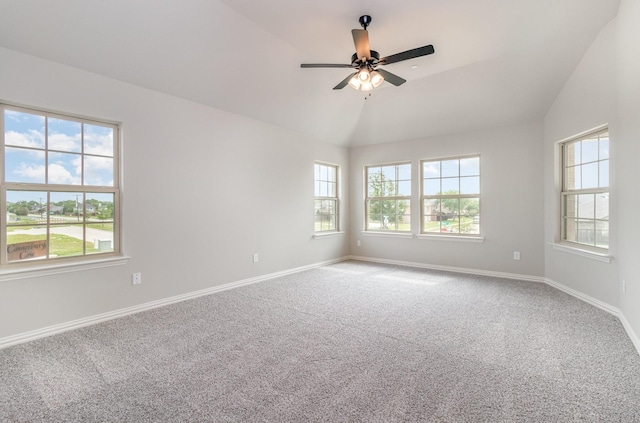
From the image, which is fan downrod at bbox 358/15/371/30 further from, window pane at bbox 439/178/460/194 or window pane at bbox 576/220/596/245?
window pane at bbox 576/220/596/245

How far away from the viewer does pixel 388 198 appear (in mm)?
6297

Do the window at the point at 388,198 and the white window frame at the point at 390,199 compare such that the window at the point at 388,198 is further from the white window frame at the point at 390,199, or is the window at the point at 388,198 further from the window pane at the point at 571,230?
the window pane at the point at 571,230

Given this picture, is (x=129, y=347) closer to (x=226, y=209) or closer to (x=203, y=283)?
(x=203, y=283)

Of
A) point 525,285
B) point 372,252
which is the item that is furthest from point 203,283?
point 525,285

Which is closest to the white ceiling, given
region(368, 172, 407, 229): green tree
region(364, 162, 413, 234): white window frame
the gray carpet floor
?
region(364, 162, 413, 234): white window frame

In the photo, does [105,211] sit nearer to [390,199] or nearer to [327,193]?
[327,193]

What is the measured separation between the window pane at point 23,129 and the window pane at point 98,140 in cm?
36

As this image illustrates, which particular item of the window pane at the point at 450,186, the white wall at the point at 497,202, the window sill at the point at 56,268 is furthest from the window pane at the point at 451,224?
the window sill at the point at 56,268

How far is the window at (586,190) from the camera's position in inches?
139

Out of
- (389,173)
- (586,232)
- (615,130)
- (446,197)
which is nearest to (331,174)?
(389,173)

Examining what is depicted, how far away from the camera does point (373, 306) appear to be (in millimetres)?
3621

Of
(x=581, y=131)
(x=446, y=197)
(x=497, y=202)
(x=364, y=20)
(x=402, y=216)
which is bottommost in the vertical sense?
(x=402, y=216)

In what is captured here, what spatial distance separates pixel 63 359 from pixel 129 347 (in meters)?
0.45

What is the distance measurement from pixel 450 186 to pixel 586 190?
1.99m
